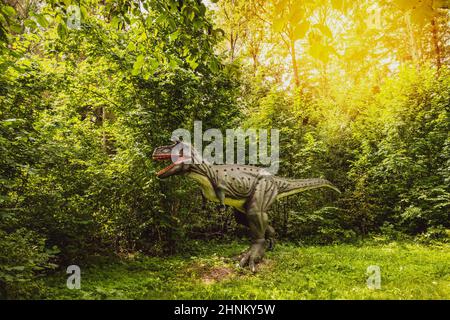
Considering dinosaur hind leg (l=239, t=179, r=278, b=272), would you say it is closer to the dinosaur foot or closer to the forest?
the dinosaur foot

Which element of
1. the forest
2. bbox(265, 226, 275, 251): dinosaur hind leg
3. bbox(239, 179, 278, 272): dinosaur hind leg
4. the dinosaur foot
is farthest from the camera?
bbox(265, 226, 275, 251): dinosaur hind leg

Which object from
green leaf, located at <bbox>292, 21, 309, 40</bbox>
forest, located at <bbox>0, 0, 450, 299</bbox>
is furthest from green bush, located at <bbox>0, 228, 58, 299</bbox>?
green leaf, located at <bbox>292, 21, 309, 40</bbox>

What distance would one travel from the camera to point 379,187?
28.3 ft

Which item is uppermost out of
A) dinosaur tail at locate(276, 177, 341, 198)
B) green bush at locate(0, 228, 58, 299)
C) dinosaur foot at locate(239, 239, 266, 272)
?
dinosaur tail at locate(276, 177, 341, 198)

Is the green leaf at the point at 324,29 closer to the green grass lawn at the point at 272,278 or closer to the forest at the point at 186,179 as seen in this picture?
the forest at the point at 186,179

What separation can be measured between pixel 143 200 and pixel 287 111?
5.34m

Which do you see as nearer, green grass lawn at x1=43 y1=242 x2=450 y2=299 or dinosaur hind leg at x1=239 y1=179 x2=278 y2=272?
green grass lawn at x1=43 y1=242 x2=450 y2=299

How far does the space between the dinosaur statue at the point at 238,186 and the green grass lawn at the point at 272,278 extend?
474 millimetres

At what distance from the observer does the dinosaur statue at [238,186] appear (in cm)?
451

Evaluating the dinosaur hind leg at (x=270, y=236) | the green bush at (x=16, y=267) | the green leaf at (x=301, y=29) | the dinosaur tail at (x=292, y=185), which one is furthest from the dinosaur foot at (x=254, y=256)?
the green leaf at (x=301, y=29)

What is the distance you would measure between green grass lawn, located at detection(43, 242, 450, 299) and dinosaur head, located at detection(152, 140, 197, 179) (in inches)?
63.5

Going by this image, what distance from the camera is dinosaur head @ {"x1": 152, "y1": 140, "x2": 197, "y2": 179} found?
4.44m

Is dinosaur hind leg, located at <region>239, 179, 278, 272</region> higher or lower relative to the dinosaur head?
lower

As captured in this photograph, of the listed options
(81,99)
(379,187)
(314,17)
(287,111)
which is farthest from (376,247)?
(81,99)
